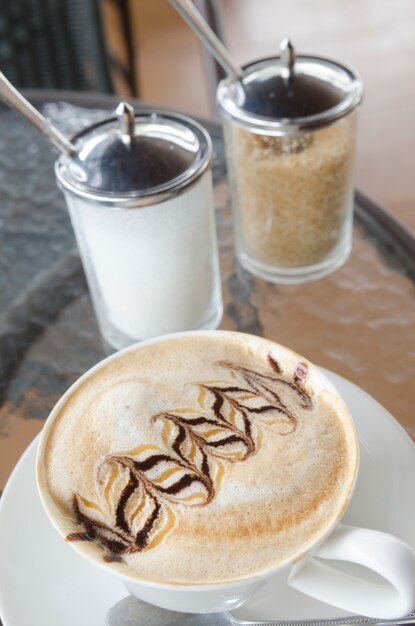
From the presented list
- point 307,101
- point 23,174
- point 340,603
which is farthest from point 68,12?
point 340,603

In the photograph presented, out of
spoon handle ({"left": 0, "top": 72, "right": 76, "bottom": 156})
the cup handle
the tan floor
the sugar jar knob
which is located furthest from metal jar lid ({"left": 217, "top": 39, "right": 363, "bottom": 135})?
the tan floor

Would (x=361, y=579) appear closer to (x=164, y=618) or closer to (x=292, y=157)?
(x=164, y=618)

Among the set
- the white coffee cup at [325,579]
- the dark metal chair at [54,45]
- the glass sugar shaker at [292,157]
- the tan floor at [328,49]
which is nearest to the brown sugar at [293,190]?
the glass sugar shaker at [292,157]

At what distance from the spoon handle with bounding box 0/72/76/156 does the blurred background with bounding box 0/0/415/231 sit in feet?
1.77

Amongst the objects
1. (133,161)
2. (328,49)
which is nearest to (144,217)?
(133,161)

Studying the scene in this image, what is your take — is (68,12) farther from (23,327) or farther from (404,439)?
(404,439)

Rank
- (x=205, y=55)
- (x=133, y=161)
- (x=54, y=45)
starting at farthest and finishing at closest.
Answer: (x=54, y=45), (x=205, y=55), (x=133, y=161)

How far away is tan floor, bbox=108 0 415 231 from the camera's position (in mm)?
1910

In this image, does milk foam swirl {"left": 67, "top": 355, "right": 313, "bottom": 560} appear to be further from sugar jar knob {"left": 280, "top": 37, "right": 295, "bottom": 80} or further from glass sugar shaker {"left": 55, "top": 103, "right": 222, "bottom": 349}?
sugar jar knob {"left": 280, "top": 37, "right": 295, "bottom": 80}

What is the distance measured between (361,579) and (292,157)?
1.34ft

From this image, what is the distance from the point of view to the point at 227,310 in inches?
34.3

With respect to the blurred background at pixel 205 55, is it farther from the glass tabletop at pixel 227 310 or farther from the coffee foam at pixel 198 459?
the coffee foam at pixel 198 459

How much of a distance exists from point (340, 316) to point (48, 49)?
0.97 metres

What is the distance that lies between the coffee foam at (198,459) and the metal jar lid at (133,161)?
0.13 m
